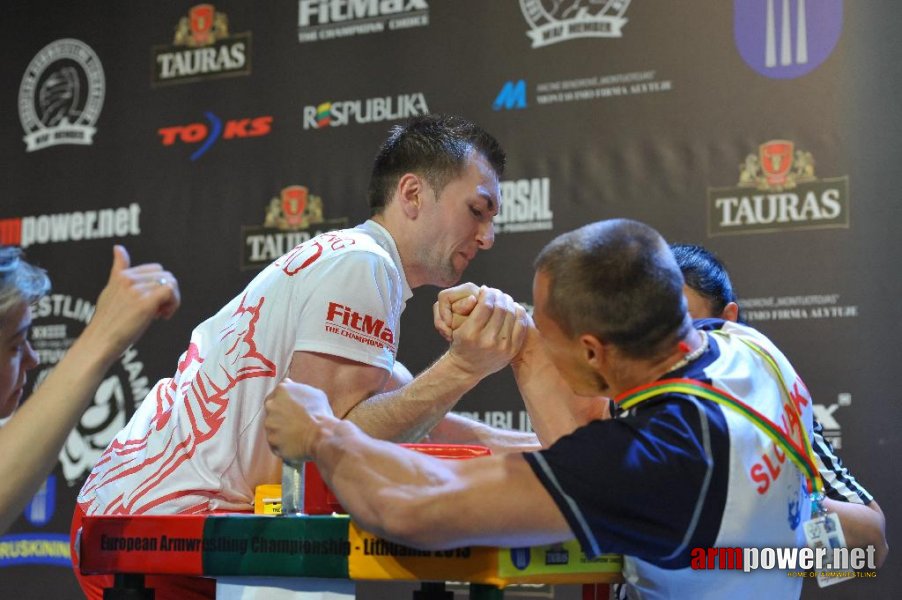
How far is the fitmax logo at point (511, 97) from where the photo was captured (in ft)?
13.1

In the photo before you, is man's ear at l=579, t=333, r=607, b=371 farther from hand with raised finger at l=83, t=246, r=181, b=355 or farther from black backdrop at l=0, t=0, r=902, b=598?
black backdrop at l=0, t=0, r=902, b=598

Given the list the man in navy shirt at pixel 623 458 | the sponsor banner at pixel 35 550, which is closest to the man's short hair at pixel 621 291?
the man in navy shirt at pixel 623 458

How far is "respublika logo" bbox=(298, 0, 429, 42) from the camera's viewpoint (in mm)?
4281

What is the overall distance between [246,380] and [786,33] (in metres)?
2.38

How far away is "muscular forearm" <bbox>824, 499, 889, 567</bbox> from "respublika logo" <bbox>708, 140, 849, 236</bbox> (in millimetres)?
1357

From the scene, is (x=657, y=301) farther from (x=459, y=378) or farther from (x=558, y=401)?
(x=459, y=378)

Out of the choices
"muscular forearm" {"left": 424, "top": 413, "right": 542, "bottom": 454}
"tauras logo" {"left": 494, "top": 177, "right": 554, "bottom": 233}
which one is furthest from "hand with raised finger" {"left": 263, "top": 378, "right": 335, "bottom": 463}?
"tauras logo" {"left": 494, "top": 177, "right": 554, "bottom": 233}

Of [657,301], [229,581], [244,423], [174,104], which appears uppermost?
[174,104]

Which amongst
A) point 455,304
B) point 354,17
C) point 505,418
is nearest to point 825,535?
point 455,304

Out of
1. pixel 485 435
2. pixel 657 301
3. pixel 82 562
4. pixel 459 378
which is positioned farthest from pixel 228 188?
pixel 657 301

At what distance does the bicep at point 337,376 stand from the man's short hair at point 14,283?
1.73 feet

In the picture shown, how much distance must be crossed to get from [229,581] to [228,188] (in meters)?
3.17

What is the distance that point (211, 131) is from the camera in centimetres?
464

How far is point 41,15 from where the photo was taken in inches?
200
